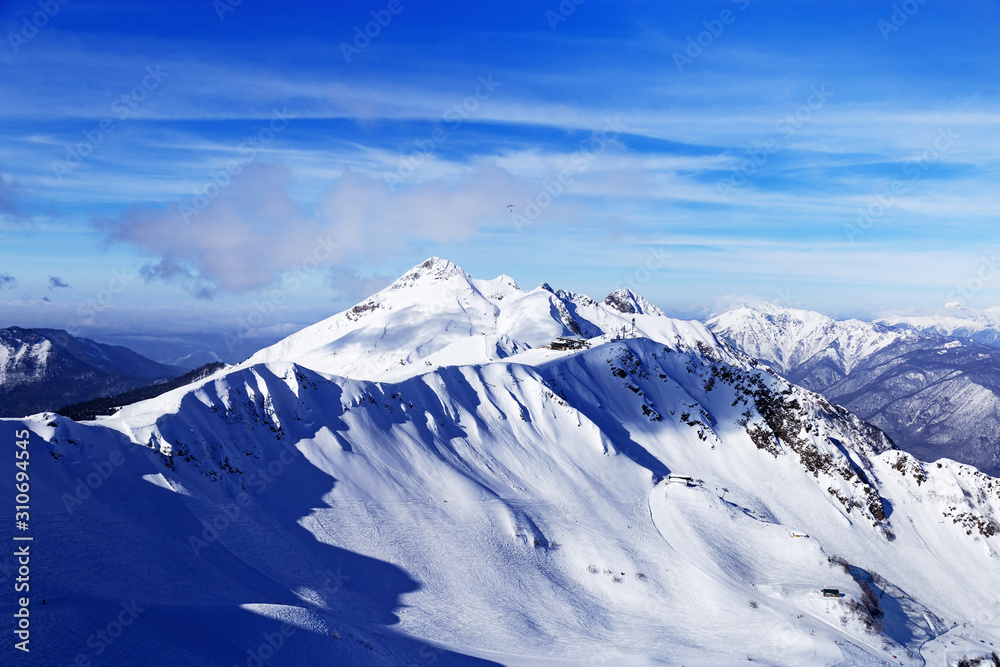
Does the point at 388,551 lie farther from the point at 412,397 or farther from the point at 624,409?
the point at 624,409

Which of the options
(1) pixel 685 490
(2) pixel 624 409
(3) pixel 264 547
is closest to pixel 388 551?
(3) pixel 264 547

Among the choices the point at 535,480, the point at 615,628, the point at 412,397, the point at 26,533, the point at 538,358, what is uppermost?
the point at 538,358

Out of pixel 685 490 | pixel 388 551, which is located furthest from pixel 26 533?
pixel 685 490

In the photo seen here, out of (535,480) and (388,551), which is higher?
(535,480)

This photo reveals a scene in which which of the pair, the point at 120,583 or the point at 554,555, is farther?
the point at 554,555

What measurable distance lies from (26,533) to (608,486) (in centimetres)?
6120

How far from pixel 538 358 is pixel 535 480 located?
36496 millimetres

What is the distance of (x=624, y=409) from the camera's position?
318 ft

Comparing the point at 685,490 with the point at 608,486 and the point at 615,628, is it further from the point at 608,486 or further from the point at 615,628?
the point at 615,628

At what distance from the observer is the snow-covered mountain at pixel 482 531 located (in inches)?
1403

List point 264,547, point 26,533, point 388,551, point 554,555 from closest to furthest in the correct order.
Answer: point 26,533 → point 264,547 → point 388,551 → point 554,555

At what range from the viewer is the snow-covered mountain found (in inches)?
1403

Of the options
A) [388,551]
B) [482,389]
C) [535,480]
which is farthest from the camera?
[482,389]

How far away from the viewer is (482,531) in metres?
56.4
